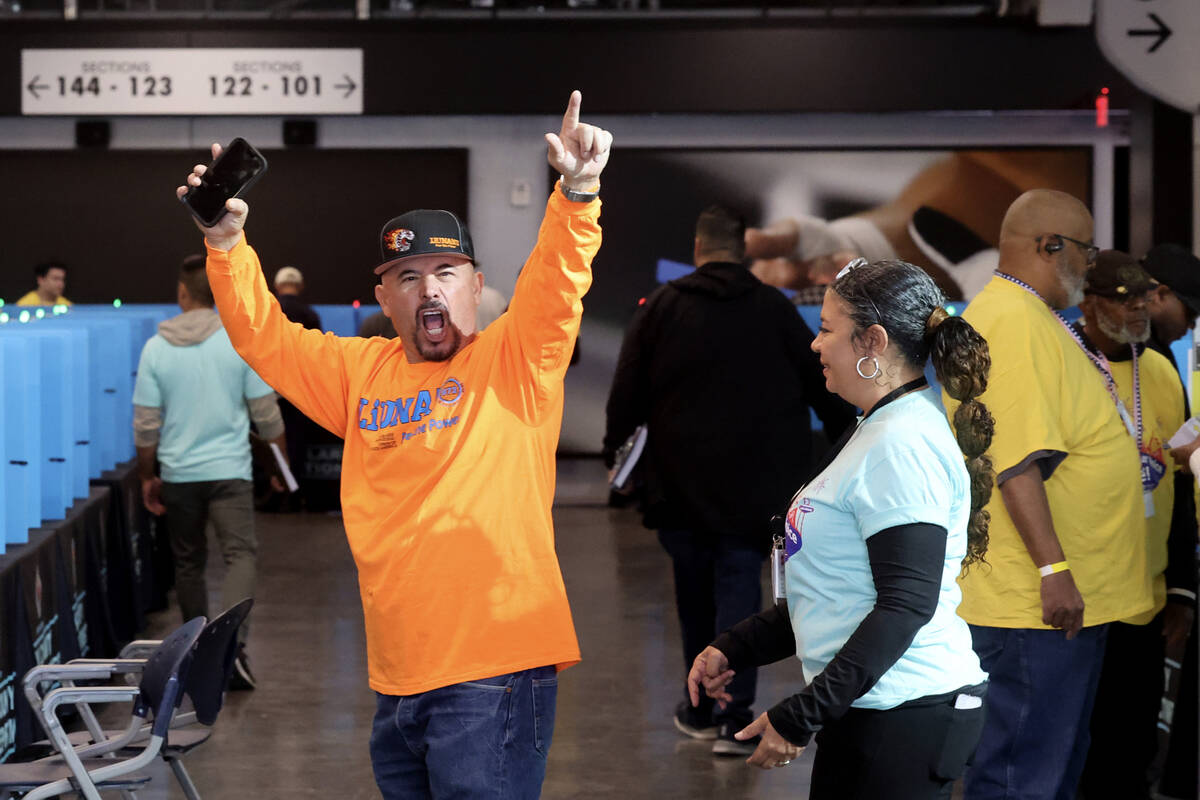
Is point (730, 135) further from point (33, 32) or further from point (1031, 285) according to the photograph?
point (1031, 285)

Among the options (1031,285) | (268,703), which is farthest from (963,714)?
(268,703)

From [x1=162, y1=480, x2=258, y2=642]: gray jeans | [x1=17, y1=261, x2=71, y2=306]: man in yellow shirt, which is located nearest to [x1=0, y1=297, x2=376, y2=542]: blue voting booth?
[x1=162, y1=480, x2=258, y2=642]: gray jeans

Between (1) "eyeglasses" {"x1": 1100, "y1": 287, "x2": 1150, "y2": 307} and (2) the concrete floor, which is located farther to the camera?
(2) the concrete floor

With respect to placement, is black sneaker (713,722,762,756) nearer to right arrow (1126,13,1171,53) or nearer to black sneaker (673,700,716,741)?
black sneaker (673,700,716,741)

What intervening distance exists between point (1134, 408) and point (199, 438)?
359 cm

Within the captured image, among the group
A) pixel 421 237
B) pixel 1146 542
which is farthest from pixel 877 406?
pixel 1146 542

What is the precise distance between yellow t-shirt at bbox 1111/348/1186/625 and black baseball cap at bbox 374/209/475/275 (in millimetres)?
2072

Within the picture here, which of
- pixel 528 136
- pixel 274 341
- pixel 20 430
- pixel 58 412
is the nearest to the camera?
pixel 274 341

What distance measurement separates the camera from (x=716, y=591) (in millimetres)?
4898

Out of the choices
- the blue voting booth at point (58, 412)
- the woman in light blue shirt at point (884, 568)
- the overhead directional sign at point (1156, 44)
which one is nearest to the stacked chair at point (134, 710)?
the blue voting booth at point (58, 412)

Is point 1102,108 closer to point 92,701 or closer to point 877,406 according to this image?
point 92,701

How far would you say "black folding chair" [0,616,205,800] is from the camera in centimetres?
349

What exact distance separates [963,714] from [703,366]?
8.75ft

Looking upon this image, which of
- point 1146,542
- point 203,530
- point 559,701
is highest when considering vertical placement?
point 1146,542
